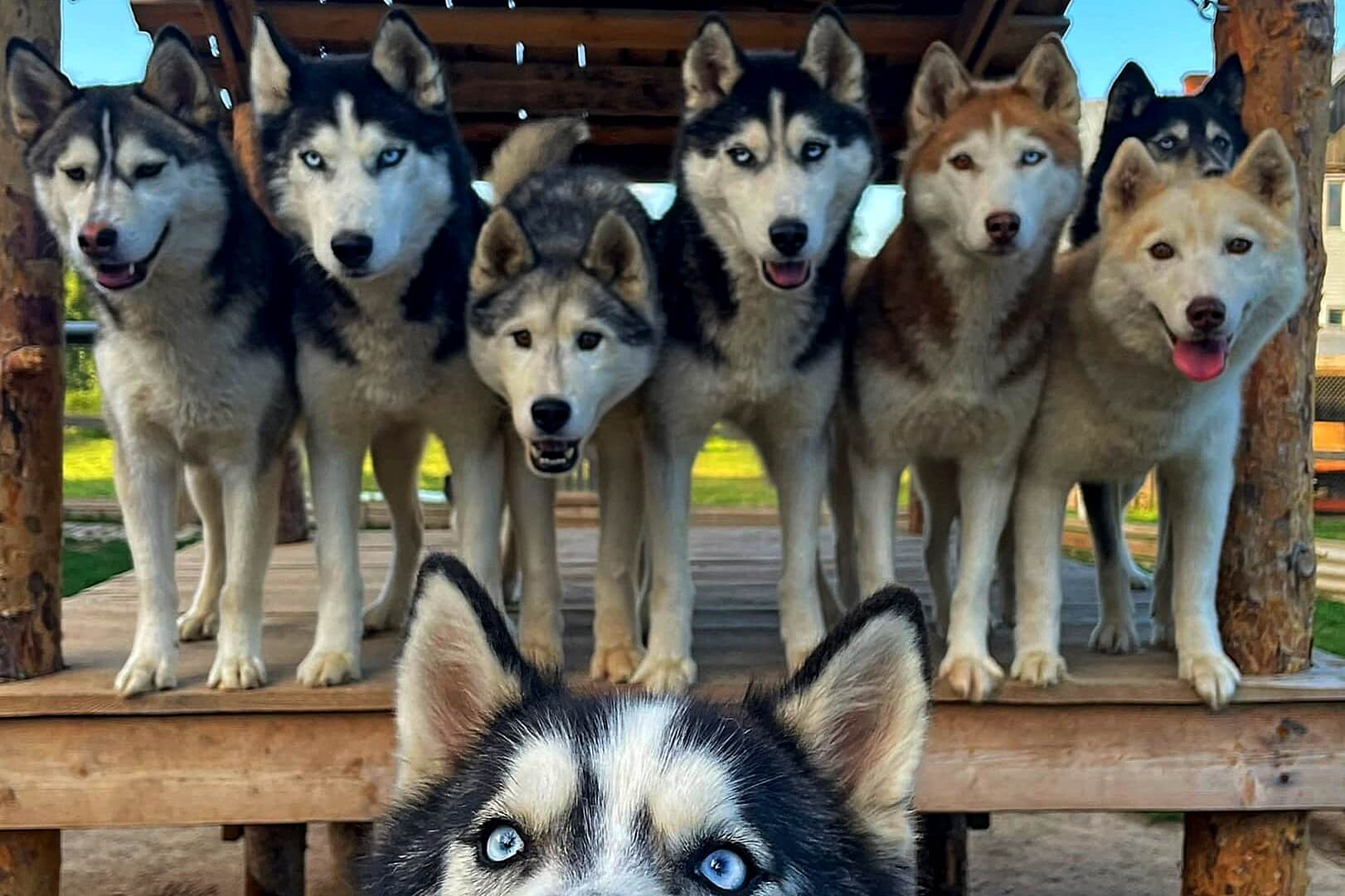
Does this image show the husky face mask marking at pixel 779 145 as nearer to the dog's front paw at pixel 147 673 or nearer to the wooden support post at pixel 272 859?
the dog's front paw at pixel 147 673

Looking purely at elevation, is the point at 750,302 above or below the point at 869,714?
above

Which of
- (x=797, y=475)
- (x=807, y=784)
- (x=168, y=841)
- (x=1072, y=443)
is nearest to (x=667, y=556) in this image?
(x=797, y=475)

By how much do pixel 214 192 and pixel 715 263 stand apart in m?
1.62

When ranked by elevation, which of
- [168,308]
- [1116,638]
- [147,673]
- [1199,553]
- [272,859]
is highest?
[168,308]

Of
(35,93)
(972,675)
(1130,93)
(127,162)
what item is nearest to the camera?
(127,162)

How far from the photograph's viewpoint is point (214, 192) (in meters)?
3.34

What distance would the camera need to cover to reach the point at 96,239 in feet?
9.82

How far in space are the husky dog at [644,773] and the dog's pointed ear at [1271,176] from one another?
2.22m

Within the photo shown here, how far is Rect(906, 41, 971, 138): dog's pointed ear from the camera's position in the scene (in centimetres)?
373

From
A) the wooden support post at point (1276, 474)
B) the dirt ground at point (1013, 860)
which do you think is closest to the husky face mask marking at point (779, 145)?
the wooden support post at point (1276, 474)

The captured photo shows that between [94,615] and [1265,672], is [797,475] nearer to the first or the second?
[1265,672]

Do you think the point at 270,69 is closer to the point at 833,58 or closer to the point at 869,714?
the point at 833,58

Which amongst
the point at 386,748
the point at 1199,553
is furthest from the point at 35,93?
the point at 1199,553

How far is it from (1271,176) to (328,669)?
129 inches
